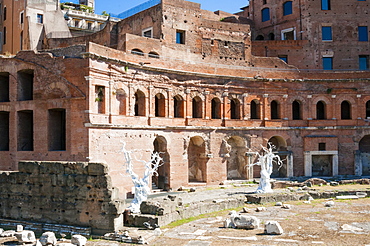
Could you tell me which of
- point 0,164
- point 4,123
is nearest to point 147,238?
point 0,164

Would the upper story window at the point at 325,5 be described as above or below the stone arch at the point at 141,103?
above

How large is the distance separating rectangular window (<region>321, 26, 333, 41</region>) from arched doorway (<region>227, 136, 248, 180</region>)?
1292cm

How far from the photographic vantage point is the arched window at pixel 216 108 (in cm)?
2977

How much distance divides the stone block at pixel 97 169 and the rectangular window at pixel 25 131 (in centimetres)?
930

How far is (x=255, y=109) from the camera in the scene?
32375 mm

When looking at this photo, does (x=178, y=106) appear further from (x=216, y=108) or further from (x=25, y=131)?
(x=25, y=131)

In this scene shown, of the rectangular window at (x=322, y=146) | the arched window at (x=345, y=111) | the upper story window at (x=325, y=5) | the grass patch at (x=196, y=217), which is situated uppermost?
the upper story window at (x=325, y=5)

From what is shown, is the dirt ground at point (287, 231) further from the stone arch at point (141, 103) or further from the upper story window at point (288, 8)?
the upper story window at point (288, 8)

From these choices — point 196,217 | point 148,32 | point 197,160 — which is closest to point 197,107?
point 197,160

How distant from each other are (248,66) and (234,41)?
88.6 inches

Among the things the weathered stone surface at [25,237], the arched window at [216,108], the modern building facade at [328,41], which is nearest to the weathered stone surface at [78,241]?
the weathered stone surface at [25,237]

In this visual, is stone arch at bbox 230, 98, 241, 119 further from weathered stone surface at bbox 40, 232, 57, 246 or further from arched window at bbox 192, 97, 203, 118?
weathered stone surface at bbox 40, 232, 57, 246

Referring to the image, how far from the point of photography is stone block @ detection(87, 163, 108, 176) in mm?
15250

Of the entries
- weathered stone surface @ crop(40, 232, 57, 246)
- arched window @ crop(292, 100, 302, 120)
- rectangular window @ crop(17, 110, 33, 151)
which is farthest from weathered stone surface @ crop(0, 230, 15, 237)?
arched window @ crop(292, 100, 302, 120)
